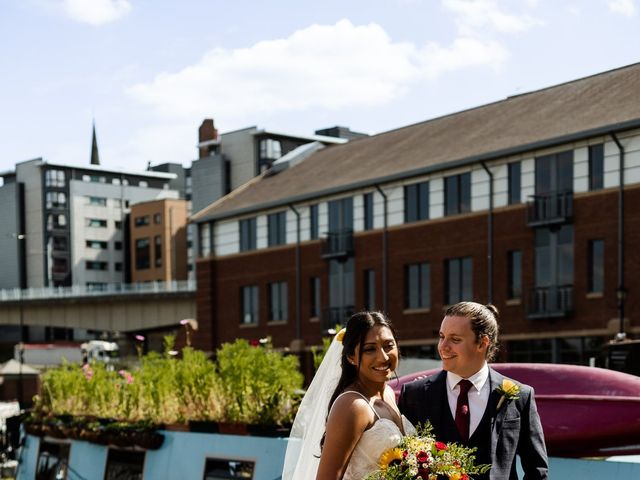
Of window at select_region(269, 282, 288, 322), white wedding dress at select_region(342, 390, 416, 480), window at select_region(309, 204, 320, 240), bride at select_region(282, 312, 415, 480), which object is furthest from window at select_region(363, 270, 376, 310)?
white wedding dress at select_region(342, 390, 416, 480)

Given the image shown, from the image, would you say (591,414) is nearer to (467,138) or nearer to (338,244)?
(467,138)

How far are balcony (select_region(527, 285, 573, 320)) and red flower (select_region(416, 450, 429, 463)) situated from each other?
120ft

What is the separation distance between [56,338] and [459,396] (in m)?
122

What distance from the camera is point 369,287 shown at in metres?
50.3

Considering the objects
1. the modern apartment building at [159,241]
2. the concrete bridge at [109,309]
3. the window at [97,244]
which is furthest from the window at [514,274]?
the window at [97,244]

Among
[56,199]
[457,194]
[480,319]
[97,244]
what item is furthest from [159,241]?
[480,319]

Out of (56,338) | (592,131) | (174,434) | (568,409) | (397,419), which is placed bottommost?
(56,338)

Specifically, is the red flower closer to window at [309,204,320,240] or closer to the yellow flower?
the yellow flower

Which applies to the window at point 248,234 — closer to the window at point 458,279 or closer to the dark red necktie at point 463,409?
the window at point 458,279

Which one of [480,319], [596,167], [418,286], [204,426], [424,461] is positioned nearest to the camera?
[424,461]

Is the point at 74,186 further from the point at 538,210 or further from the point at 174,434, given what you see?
the point at 174,434

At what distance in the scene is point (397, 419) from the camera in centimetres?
536

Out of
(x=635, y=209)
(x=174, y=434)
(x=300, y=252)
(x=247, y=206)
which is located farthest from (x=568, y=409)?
(x=247, y=206)

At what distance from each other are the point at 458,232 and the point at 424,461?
4067cm
